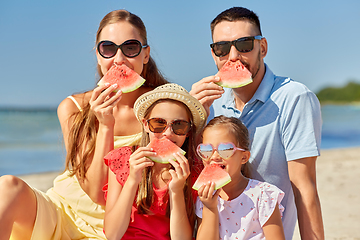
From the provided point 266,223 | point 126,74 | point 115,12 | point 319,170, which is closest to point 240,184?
point 266,223

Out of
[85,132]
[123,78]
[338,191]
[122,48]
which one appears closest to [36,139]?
[338,191]

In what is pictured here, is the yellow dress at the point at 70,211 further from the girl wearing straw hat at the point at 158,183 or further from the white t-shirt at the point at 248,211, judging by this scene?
the white t-shirt at the point at 248,211

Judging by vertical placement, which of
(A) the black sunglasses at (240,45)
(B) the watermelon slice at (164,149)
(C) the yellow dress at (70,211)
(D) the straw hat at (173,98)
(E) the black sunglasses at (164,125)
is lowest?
(C) the yellow dress at (70,211)

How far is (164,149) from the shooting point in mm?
3408

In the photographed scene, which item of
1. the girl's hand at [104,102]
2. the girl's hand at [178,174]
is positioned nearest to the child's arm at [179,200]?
the girl's hand at [178,174]

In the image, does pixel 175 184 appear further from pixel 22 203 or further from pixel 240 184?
pixel 22 203

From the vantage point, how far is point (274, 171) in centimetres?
396

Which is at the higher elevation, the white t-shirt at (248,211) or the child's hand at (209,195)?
the child's hand at (209,195)

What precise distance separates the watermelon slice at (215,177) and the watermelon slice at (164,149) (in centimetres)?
28

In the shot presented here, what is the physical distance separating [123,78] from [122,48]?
375mm

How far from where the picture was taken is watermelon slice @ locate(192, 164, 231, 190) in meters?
3.12

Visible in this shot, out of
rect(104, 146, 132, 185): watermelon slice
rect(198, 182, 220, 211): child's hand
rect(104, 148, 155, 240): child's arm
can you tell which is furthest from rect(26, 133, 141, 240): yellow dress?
rect(198, 182, 220, 211): child's hand

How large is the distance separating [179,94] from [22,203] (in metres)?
1.72

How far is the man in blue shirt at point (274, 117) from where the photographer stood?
146 inches
